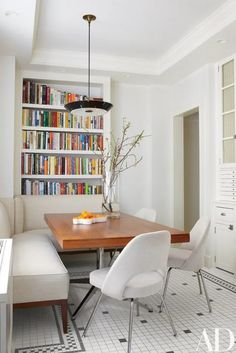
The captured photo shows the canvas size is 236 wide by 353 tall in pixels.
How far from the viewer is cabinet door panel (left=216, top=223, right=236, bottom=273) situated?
4008mm

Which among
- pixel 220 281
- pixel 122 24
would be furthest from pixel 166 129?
pixel 220 281

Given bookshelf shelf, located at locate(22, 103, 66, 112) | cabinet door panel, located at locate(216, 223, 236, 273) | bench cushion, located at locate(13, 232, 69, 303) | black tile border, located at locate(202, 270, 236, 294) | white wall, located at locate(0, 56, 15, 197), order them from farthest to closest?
bookshelf shelf, located at locate(22, 103, 66, 112), white wall, located at locate(0, 56, 15, 197), cabinet door panel, located at locate(216, 223, 236, 273), black tile border, located at locate(202, 270, 236, 294), bench cushion, located at locate(13, 232, 69, 303)

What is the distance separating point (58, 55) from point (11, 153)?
1409 mm

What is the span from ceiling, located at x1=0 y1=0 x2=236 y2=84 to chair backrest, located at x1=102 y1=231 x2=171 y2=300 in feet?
7.38

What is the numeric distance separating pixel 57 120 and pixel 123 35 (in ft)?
5.08

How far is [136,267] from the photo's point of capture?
2.11m

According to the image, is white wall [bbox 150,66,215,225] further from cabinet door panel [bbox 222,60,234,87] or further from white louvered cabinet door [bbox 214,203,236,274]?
white louvered cabinet door [bbox 214,203,236,274]

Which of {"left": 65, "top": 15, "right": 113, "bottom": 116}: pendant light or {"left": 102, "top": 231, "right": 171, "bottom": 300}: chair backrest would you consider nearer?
{"left": 102, "top": 231, "right": 171, "bottom": 300}: chair backrest

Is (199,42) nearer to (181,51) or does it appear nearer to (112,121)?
(181,51)

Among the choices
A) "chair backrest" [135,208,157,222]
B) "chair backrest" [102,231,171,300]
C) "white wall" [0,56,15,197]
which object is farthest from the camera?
"white wall" [0,56,15,197]

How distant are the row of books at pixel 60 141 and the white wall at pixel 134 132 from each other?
15.2 inches

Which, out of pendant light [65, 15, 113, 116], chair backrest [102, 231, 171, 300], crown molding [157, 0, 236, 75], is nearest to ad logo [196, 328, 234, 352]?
chair backrest [102, 231, 171, 300]

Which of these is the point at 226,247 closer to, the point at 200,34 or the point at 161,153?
the point at 161,153

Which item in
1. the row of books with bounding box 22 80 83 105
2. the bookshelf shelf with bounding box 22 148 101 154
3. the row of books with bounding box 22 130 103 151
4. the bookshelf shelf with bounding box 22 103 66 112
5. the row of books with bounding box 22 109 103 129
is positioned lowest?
the bookshelf shelf with bounding box 22 148 101 154
